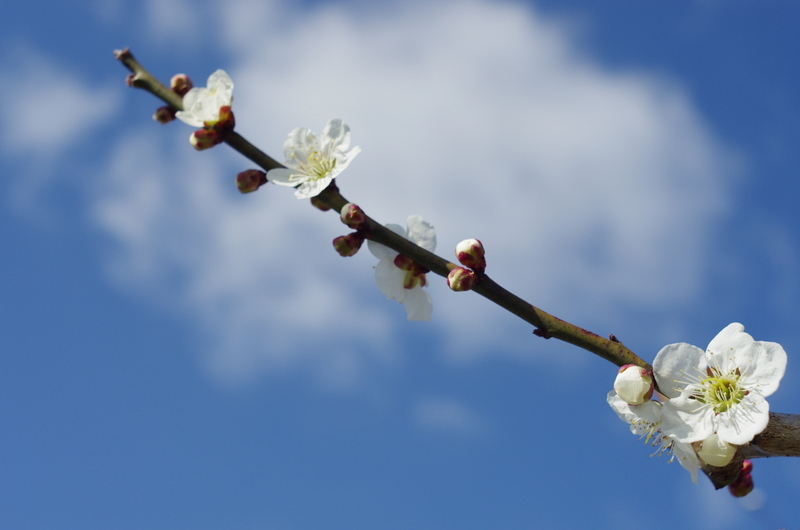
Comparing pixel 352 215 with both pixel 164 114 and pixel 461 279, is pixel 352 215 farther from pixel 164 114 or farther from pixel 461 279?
pixel 164 114

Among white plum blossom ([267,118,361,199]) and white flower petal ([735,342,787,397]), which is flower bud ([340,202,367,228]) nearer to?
white plum blossom ([267,118,361,199])

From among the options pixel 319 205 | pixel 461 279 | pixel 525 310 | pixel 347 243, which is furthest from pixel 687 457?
pixel 319 205

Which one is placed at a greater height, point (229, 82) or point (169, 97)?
point (229, 82)

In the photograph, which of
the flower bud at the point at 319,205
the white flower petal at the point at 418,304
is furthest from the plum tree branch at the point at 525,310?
the white flower petal at the point at 418,304

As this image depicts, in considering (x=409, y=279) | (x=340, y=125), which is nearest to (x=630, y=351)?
(x=409, y=279)

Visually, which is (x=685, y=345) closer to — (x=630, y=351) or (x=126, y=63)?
(x=630, y=351)
